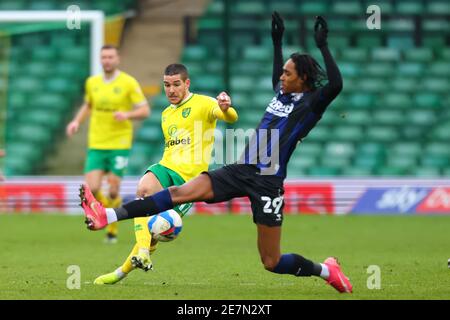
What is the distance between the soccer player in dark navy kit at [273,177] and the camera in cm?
904

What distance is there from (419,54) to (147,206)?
13.8 metres

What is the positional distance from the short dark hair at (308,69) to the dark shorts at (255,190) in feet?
2.85

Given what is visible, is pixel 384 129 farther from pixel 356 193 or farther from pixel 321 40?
pixel 321 40

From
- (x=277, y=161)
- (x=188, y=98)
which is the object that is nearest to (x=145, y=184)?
(x=188, y=98)

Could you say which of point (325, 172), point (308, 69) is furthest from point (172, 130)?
point (325, 172)

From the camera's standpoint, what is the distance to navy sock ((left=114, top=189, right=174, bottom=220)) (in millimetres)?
8945

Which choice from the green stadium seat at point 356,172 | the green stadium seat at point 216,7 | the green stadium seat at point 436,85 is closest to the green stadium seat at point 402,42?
the green stadium seat at point 436,85

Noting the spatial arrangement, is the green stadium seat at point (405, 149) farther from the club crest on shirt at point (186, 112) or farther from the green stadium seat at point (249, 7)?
the club crest on shirt at point (186, 112)

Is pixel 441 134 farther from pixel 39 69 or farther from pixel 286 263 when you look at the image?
pixel 286 263

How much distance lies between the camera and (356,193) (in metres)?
19.5

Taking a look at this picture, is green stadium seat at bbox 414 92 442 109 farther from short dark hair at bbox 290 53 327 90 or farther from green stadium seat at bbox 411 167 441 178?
short dark hair at bbox 290 53 327 90
